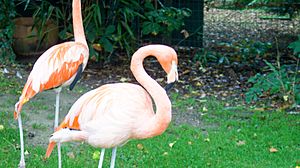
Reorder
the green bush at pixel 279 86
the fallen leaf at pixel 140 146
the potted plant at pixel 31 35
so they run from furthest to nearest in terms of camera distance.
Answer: the potted plant at pixel 31 35, the green bush at pixel 279 86, the fallen leaf at pixel 140 146

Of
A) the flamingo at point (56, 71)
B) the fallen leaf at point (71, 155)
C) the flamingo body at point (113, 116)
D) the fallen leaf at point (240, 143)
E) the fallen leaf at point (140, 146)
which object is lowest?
the fallen leaf at point (240, 143)

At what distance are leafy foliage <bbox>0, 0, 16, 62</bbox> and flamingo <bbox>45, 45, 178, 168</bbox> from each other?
212 inches

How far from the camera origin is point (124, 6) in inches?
325

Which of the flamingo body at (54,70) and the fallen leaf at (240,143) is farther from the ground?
the flamingo body at (54,70)

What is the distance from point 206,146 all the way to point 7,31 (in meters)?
4.47

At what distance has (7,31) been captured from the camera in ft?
27.6

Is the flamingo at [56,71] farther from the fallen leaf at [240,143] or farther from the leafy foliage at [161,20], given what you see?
the leafy foliage at [161,20]

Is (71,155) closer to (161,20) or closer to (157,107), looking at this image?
(157,107)

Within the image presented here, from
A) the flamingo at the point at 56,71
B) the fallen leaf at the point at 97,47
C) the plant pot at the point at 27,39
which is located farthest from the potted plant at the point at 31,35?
the flamingo at the point at 56,71

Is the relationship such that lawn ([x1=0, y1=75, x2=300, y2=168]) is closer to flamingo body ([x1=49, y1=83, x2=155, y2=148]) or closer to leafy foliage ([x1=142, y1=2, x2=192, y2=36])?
flamingo body ([x1=49, y1=83, x2=155, y2=148])

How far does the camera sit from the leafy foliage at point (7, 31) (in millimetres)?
8430

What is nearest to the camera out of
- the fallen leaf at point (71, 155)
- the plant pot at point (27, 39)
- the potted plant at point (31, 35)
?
the fallen leaf at point (71, 155)

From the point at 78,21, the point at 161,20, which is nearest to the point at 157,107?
the point at 78,21

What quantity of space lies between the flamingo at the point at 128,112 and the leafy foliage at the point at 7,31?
5.38 meters
